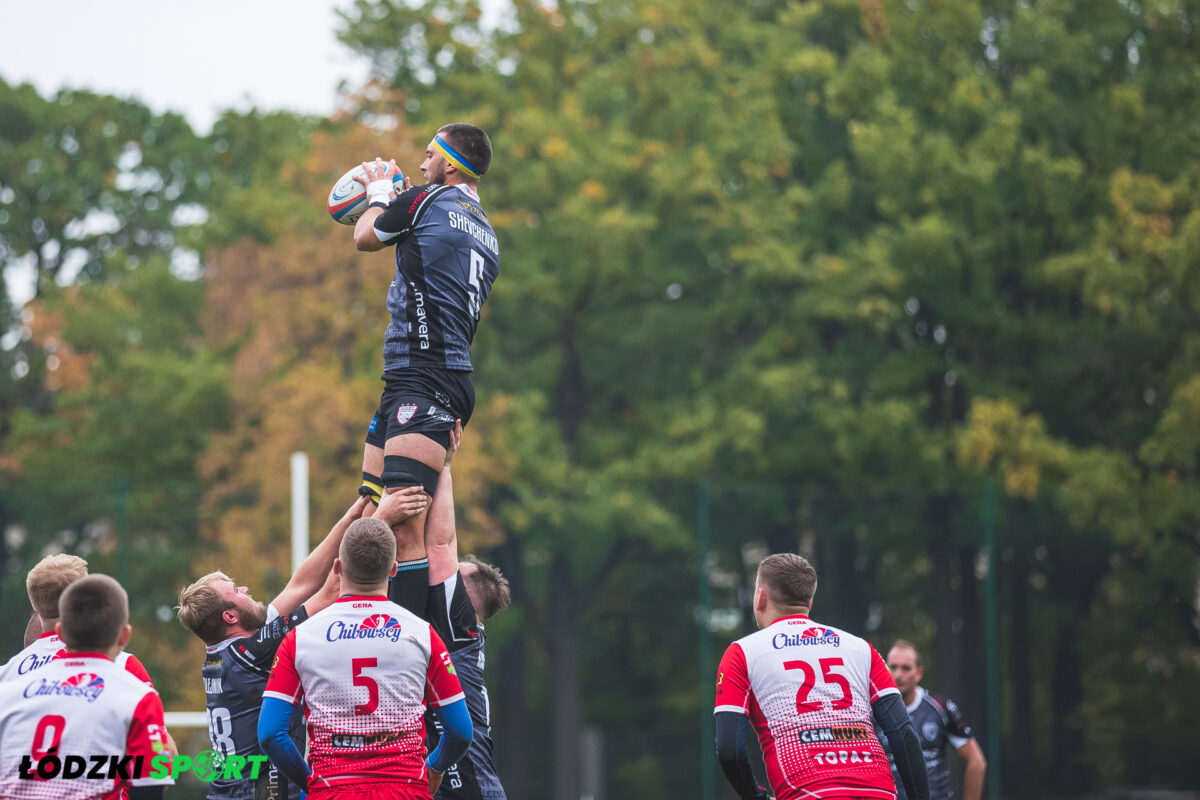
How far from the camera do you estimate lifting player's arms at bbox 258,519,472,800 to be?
17.1ft

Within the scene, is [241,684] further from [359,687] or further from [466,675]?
[359,687]

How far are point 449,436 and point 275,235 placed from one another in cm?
2022

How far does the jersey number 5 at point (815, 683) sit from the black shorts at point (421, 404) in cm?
192

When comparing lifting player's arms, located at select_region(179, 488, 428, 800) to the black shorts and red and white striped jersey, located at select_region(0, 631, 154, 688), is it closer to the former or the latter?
the black shorts

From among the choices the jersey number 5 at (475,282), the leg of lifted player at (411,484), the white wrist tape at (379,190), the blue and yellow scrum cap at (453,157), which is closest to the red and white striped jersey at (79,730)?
the leg of lifted player at (411,484)

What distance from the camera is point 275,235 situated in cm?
2605

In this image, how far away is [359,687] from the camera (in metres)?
5.20

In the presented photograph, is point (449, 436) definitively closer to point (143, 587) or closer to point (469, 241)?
point (469, 241)

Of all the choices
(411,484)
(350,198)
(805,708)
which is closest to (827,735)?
(805,708)

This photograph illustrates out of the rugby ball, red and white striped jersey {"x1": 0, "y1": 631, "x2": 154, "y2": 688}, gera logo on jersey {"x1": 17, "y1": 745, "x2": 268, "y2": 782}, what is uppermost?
the rugby ball

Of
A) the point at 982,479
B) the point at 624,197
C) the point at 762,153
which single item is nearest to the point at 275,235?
the point at 624,197

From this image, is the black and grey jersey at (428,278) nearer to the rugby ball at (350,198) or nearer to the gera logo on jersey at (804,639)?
the rugby ball at (350,198)

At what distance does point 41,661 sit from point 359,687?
1.21 meters

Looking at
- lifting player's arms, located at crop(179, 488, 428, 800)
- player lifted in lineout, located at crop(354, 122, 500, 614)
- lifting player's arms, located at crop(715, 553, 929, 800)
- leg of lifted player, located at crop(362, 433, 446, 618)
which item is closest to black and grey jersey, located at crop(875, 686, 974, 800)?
lifting player's arms, located at crop(715, 553, 929, 800)
